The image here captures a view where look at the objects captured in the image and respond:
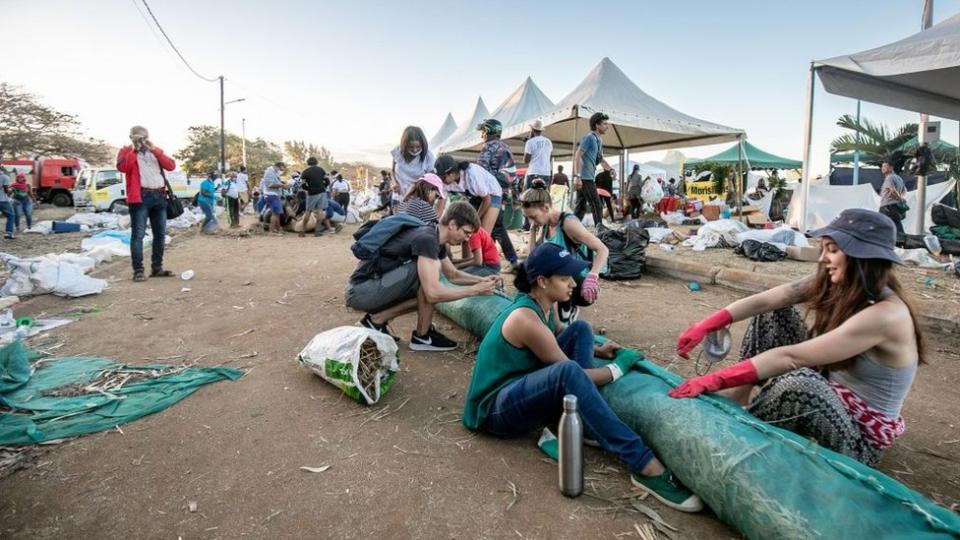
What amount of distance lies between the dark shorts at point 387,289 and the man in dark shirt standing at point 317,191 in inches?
294

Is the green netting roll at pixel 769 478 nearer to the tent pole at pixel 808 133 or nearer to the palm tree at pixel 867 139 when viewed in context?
the tent pole at pixel 808 133

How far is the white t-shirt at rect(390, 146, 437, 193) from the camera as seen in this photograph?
5387 mm

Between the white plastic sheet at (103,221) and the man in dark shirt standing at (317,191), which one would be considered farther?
the white plastic sheet at (103,221)

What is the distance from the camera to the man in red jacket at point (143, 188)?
567cm

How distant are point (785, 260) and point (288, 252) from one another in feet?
25.3

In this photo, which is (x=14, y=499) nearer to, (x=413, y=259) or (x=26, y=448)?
(x=26, y=448)

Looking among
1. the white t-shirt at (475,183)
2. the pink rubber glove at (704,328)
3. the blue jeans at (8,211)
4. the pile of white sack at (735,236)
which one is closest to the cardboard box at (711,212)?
the pile of white sack at (735,236)

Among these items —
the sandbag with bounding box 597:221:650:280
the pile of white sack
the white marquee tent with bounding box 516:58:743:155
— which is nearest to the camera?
the sandbag with bounding box 597:221:650:280

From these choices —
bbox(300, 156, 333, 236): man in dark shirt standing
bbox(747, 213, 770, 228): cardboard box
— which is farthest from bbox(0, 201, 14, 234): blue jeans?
bbox(747, 213, 770, 228): cardboard box

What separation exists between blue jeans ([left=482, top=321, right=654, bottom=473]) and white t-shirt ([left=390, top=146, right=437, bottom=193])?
139 inches

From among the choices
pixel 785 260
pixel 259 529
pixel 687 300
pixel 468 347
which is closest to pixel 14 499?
pixel 259 529

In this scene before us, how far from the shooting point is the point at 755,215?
1105 cm

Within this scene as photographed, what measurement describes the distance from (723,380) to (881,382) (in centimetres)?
56

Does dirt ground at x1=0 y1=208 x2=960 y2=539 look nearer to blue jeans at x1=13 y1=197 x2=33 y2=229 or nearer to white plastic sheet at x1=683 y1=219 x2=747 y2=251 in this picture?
white plastic sheet at x1=683 y1=219 x2=747 y2=251
